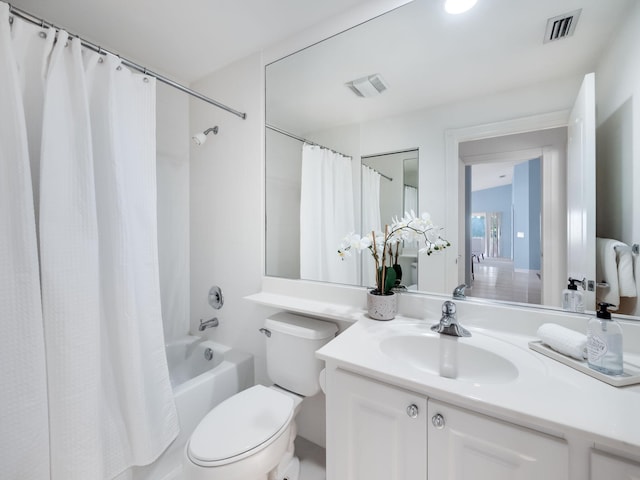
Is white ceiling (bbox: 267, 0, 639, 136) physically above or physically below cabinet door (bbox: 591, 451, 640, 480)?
above

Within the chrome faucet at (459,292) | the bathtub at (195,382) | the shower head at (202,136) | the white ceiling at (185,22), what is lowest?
the bathtub at (195,382)

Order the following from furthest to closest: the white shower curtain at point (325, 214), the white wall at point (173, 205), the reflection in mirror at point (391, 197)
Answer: the white wall at point (173, 205) < the white shower curtain at point (325, 214) < the reflection in mirror at point (391, 197)

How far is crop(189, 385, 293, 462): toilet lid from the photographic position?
0.98 meters

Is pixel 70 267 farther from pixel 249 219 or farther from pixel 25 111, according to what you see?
pixel 249 219

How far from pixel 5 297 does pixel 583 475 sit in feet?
5.58

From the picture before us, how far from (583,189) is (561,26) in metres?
0.60

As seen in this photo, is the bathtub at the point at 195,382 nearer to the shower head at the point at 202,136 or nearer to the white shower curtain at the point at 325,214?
the white shower curtain at the point at 325,214

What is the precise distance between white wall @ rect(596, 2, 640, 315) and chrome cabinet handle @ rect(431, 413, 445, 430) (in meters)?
0.75

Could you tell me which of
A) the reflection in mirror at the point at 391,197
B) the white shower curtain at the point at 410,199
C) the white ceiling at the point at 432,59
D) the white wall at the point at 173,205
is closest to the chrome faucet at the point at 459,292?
the reflection in mirror at the point at 391,197

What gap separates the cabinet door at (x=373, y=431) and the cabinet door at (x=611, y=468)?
0.34 meters

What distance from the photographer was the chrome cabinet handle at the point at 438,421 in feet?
2.31

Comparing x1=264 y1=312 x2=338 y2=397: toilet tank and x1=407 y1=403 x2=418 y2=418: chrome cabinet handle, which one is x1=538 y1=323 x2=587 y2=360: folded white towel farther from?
x1=264 y1=312 x2=338 y2=397: toilet tank

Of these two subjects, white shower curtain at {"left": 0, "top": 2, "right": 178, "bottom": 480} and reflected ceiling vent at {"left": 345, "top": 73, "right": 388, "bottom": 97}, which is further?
reflected ceiling vent at {"left": 345, "top": 73, "right": 388, "bottom": 97}

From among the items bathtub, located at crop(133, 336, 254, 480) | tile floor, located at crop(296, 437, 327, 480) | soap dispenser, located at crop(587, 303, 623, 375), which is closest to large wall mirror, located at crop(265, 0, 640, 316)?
soap dispenser, located at crop(587, 303, 623, 375)
